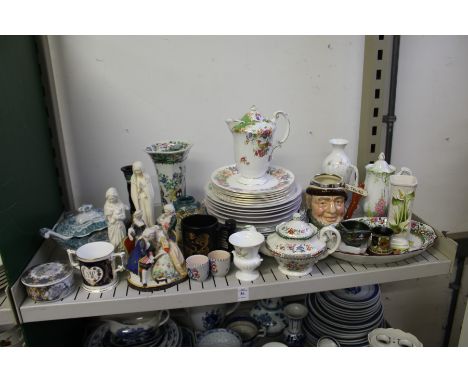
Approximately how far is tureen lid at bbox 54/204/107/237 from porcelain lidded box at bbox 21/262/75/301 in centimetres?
11

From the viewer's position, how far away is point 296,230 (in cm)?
91

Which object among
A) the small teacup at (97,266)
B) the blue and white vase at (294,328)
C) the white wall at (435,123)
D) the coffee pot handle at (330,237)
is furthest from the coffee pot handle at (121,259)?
the white wall at (435,123)

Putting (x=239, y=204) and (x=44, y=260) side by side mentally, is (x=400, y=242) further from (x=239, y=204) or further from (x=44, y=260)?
(x=44, y=260)

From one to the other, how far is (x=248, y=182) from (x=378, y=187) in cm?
34

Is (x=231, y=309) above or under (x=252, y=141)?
under

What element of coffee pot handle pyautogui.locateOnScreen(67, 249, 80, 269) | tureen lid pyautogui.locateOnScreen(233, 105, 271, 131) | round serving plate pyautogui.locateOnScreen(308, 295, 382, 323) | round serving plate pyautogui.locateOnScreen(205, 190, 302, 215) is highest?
tureen lid pyautogui.locateOnScreen(233, 105, 271, 131)

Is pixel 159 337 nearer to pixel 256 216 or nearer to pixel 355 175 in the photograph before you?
pixel 256 216

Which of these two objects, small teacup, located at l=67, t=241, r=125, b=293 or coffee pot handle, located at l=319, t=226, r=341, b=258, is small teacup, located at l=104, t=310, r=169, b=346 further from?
coffee pot handle, located at l=319, t=226, r=341, b=258

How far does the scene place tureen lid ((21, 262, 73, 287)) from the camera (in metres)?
0.82

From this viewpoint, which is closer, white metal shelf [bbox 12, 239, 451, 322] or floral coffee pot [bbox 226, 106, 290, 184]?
white metal shelf [bbox 12, 239, 451, 322]

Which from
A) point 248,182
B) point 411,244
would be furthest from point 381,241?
point 248,182

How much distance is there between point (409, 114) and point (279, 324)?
0.76 metres

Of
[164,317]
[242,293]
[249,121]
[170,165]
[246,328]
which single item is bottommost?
[246,328]

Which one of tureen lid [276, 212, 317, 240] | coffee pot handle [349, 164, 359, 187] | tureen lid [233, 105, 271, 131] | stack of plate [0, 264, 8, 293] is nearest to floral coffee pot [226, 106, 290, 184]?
tureen lid [233, 105, 271, 131]
